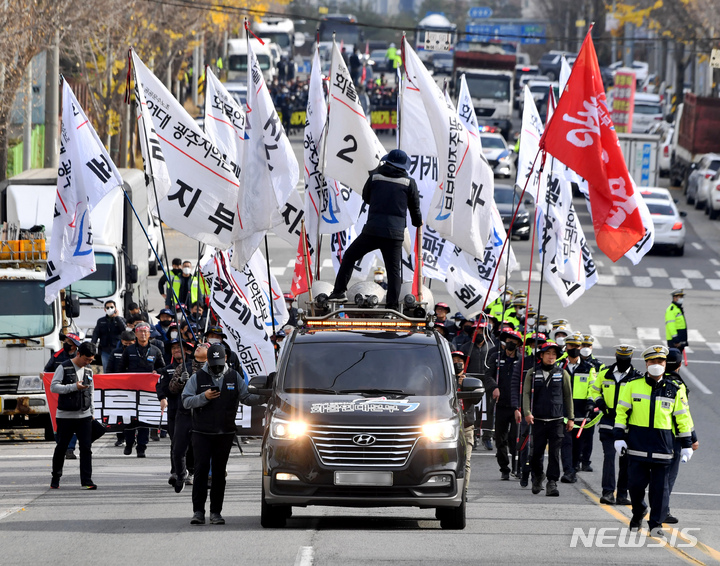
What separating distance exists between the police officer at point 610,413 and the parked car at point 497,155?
120ft

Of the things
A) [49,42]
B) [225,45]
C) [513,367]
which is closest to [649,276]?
[49,42]

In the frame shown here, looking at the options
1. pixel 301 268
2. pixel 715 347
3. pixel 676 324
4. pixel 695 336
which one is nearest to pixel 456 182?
pixel 301 268

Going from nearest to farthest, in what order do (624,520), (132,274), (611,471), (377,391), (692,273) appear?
(377,391) < (624,520) < (611,471) < (132,274) < (692,273)

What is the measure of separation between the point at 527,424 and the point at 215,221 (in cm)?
418

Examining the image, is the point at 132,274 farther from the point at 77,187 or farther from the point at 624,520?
the point at 624,520

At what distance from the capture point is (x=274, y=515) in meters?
12.6

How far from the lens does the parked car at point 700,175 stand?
49.0 m

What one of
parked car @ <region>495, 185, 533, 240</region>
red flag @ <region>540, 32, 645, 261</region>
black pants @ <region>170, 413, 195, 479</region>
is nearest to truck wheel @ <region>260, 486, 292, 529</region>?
black pants @ <region>170, 413, 195, 479</region>

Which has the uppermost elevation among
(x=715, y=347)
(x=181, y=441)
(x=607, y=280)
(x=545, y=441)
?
(x=181, y=441)

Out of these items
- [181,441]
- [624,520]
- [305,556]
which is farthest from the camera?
[181,441]

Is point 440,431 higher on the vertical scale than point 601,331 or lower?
higher

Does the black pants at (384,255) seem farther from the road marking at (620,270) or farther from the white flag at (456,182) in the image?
the road marking at (620,270)

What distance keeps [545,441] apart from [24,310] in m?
7.68

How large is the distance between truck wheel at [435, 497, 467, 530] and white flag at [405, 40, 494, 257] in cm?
480
